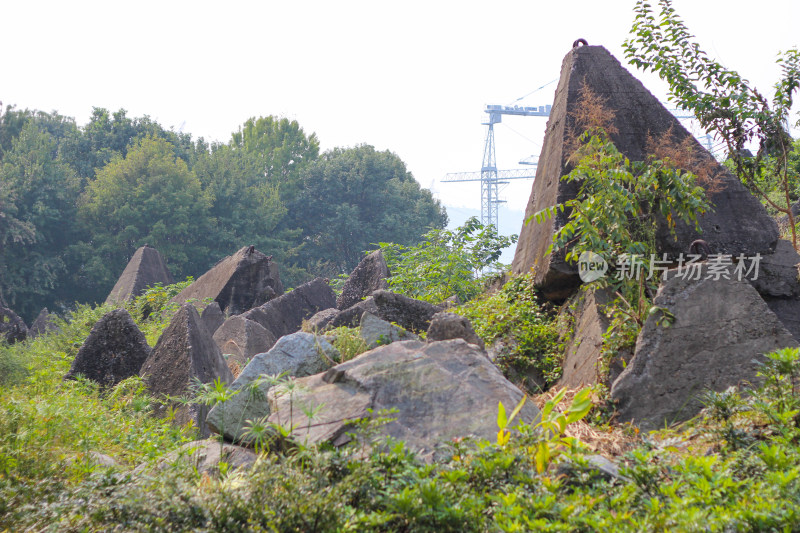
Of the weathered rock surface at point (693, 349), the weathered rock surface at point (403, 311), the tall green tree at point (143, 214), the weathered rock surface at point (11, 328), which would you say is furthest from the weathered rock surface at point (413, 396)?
the tall green tree at point (143, 214)

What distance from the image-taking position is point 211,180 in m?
32.7

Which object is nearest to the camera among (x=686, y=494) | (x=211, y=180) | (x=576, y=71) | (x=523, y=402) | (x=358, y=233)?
(x=686, y=494)

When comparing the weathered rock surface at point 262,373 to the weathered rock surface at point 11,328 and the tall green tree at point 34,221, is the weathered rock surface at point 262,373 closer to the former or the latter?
the weathered rock surface at point 11,328

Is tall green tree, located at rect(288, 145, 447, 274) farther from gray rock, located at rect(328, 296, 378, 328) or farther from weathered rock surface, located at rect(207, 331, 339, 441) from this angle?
weathered rock surface, located at rect(207, 331, 339, 441)

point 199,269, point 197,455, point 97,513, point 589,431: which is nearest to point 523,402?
point 589,431

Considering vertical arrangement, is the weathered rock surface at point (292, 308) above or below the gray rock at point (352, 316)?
below

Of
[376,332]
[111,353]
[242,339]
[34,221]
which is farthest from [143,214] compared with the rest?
[376,332]

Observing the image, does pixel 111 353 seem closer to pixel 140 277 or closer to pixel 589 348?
pixel 589 348

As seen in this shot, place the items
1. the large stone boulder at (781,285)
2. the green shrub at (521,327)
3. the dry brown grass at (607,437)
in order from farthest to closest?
the green shrub at (521,327) → the large stone boulder at (781,285) → the dry brown grass at (607,437)

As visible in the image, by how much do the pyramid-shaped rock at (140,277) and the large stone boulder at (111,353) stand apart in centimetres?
707

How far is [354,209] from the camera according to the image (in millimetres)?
34938

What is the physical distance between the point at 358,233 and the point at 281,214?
13.8 ft

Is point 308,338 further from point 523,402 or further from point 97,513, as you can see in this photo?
point 97,513

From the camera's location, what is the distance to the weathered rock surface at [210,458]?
3573mm
